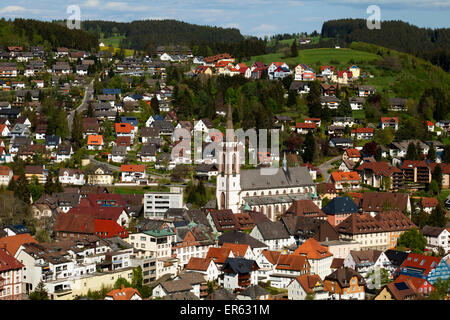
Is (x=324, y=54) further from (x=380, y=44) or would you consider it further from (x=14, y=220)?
(x=14, y=220)

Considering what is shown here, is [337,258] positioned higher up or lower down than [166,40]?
lower down

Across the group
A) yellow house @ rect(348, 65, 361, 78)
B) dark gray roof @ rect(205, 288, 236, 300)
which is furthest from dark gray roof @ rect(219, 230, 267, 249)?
yellow house @ rect(348, 65, 361, 78)

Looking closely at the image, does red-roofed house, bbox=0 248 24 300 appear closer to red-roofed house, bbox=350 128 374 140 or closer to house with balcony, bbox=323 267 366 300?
house with balcony, bbox=323 267 366 300

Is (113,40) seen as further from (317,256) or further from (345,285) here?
(345,285)

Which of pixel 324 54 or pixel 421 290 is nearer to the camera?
pixel 421 290

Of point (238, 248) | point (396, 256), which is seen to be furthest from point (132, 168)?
point (396, 256)

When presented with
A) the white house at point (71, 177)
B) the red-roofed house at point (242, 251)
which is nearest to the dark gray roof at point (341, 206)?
the red-roofed house at point (242, 251)

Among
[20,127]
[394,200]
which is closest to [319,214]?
[394,200]
